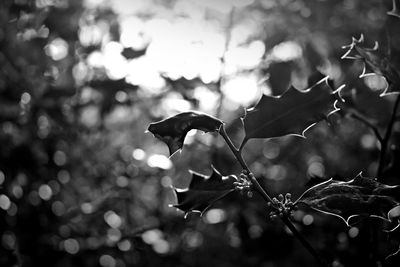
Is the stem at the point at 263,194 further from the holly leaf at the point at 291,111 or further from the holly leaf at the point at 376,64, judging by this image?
the holly leaf at the point at 376,64

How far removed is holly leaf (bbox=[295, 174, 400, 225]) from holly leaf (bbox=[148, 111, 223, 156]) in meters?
0.25

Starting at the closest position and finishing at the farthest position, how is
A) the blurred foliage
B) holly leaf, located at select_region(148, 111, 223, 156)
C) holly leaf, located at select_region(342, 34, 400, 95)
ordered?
holly leaf, located at select_region(148, 111, 223, 156), holly leaf, located at select_region(342, 34, 400, 95), the blurred foliage

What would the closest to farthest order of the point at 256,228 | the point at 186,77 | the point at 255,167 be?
the point at 186,77, the point at 256,228, the point at 255,167

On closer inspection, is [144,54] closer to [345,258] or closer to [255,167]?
[255,167]

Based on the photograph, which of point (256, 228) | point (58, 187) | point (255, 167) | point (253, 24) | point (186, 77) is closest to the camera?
point (186, 77)

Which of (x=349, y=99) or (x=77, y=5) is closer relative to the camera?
(x=349, y=99)

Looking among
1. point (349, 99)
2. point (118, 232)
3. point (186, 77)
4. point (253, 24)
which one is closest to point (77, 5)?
point (186, 77)

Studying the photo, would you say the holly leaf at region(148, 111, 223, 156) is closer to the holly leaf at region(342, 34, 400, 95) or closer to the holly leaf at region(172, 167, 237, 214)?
the holly leaf at region(172, 167, 237, 214)

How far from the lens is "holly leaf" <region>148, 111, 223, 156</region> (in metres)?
0.84

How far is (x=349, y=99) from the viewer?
1376mm

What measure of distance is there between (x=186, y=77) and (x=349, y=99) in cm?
75

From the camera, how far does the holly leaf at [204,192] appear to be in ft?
2.92

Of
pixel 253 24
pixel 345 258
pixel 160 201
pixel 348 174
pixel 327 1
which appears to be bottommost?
pixel 160 201

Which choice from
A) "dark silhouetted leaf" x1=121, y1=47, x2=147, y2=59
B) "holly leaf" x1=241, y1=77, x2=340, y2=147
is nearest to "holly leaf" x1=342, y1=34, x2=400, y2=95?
"holly leaf" x1=241, y1=77, x2=340, y2=147
